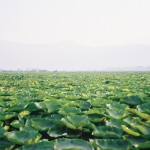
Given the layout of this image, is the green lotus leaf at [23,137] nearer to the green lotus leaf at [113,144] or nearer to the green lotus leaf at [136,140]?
the green lotus leaf at [113,144]

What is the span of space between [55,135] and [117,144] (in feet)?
1.92

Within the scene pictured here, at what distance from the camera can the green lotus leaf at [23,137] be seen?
1959 mm

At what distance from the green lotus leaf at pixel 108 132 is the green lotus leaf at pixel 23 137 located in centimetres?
50

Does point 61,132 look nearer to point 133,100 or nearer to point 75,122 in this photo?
point 75,122

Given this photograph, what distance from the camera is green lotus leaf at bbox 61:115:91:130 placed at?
7.42 ft

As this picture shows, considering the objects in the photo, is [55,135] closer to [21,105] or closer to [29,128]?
[29,128]

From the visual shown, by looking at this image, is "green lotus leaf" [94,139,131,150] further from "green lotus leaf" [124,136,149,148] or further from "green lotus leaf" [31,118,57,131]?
"green lotus leaf" [31,118,57,131]

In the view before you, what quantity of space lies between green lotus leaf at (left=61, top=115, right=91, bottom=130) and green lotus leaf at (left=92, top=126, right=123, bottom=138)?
0.14 m

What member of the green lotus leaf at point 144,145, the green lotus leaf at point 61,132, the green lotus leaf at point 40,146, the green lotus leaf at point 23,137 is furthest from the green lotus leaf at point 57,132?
the green lotus leaf at point 144,145

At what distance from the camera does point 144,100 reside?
11.7 feet

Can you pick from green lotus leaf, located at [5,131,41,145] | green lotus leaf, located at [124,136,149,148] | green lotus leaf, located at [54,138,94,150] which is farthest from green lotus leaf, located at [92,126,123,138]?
green lotus leaf, located at [5,131,41,145]

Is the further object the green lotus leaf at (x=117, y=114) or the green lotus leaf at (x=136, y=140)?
the green lotus leaf at (x=117, y=114)

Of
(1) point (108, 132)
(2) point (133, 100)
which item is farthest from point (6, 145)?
(2) point (133, 100)

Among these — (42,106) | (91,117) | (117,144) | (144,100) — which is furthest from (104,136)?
(144,100)
